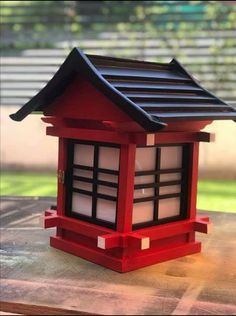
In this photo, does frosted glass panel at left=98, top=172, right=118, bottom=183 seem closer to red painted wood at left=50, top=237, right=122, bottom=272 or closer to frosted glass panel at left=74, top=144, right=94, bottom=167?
frosted glass panel at left=74, top=144, right=94, bottom=167

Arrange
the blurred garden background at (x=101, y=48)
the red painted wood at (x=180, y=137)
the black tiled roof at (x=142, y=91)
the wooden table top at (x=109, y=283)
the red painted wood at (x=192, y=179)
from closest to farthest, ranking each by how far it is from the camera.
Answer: the wooden table top at (x=109, y=283) < the black tiled roof at (x=142, y=91) < the red painted wood at (x=180, y=137) < the red painted wood at (x=192, y=179) < the blurred garden background at (x=101, y=48)

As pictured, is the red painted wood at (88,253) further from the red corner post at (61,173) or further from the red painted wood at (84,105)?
the red painted wood at (84,105)

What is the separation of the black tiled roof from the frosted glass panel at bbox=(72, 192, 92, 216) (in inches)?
10.1

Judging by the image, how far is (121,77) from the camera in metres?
1.22

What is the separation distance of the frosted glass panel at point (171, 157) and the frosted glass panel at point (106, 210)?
17cm

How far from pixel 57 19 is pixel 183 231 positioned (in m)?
2.04

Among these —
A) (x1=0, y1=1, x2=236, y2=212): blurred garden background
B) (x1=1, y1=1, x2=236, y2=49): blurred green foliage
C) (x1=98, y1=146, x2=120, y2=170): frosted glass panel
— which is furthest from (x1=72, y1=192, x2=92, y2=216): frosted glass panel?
(x1=1, y1=1, x2=236, y2=49): blurred green foliage

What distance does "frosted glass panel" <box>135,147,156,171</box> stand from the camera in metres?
1.22

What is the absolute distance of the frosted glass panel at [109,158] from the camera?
3.99 feet

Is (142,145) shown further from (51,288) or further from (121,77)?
(51,288)

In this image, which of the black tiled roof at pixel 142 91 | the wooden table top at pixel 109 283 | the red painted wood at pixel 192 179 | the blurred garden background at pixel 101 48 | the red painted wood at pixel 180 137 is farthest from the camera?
the blurred garden background at pixel 101 48

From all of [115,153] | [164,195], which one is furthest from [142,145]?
[164,195]

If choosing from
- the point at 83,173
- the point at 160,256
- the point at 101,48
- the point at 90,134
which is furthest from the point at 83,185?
the point at 101,48

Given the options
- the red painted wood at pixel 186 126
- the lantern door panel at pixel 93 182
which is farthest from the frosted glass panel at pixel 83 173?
the red painted wood at pixel 186 126
